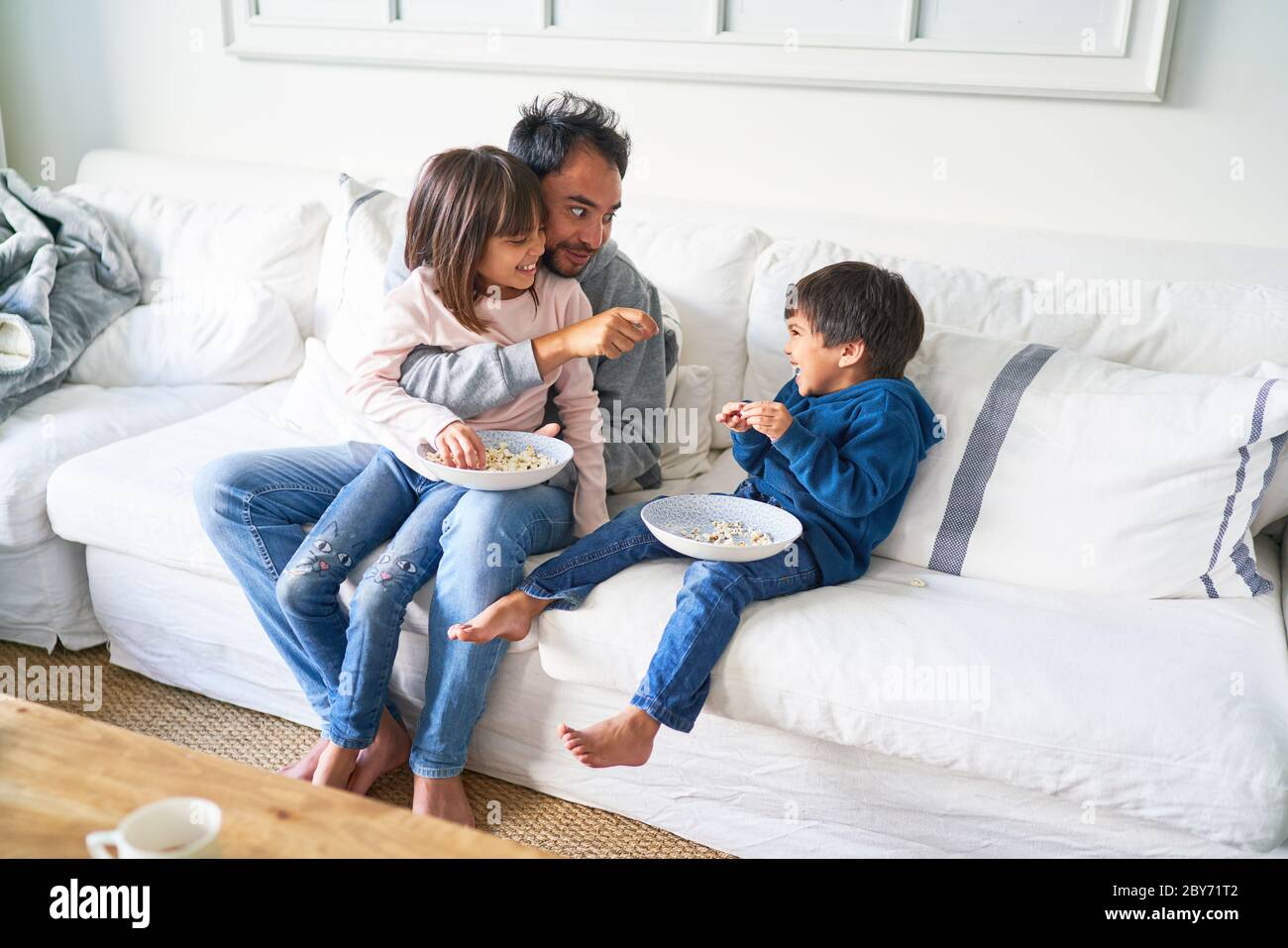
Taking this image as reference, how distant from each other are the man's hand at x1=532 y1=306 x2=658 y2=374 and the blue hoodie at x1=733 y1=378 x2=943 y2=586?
0.75 ft

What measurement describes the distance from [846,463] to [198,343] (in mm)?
1435

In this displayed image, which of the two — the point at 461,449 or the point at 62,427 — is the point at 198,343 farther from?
the point at 461,449

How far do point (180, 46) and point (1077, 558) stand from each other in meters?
2.49

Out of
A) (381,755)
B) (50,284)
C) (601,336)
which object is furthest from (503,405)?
(50,284)

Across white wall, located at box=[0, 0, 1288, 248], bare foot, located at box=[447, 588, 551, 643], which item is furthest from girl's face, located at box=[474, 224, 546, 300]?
white wall, located at box=[0, 0, 1288, 248]

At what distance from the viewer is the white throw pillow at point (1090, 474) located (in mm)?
1592

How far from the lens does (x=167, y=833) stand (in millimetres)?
926

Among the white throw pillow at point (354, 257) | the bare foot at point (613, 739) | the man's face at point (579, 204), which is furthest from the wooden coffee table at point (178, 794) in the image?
the white throw pillow at point (354, 257)

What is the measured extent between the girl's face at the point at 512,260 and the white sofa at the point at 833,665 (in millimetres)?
438

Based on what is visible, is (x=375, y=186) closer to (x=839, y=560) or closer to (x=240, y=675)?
(x=240, y=675)

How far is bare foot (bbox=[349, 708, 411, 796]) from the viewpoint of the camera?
66.6 inches

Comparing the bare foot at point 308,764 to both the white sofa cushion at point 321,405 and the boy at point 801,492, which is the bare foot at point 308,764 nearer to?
the boy at point 801,492

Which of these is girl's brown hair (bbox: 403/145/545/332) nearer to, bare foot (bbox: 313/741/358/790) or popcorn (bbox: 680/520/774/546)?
popcorn (bbox: 680/520/774/546)

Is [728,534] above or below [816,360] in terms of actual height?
below
